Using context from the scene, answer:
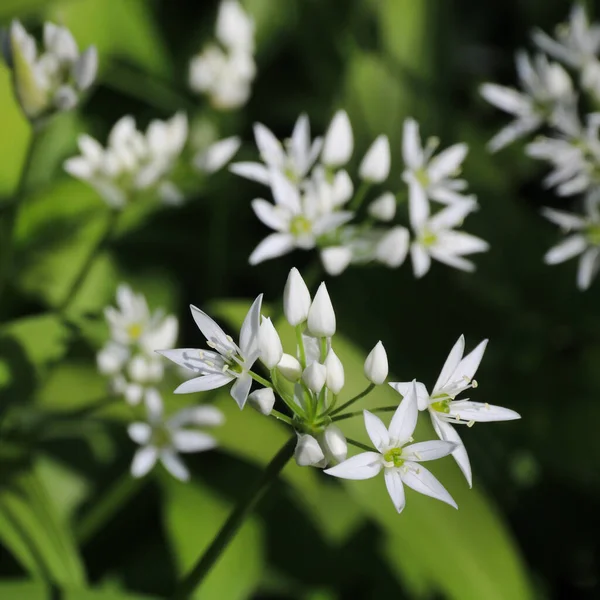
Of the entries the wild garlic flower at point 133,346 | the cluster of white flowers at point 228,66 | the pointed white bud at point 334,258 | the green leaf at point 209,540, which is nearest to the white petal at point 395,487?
the pointed white bud at point 334,258

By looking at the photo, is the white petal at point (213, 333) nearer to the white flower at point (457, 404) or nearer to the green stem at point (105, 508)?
the white flower at point (457, 404)

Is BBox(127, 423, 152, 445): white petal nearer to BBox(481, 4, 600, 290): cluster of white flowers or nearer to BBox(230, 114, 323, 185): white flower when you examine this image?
BBox(230, 114, 323, 185): white flower

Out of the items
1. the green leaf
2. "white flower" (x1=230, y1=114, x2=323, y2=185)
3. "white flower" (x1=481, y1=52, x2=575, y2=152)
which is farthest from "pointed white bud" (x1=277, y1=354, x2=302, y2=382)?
"white flower" (x1=481, y1=52, x2=575, y2=152)

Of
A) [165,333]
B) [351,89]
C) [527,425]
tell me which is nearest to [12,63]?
[165,333]

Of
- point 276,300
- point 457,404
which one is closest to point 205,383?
point 457,404

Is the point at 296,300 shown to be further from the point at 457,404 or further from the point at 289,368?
the point at 457,404

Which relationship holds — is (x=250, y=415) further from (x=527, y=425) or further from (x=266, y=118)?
(x=266, y=118)
